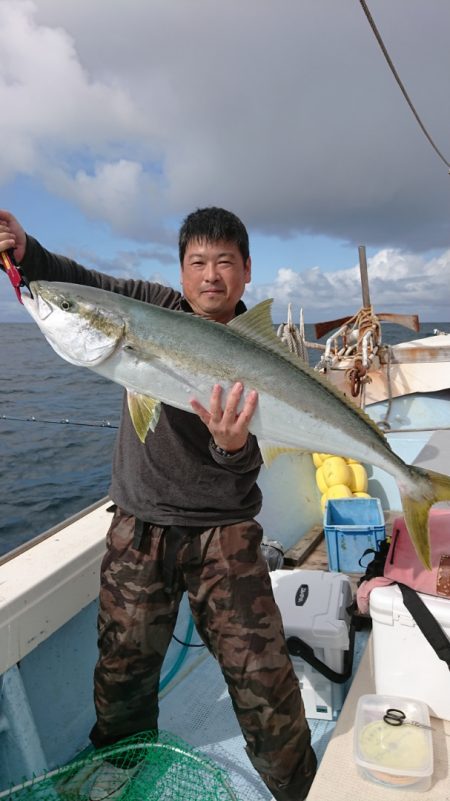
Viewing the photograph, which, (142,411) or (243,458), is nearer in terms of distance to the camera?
(142,411)

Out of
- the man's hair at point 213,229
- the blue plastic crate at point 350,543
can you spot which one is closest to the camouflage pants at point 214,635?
the man's hair at point 213,229

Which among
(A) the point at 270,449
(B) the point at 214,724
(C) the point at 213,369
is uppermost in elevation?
(C) the point at 213,369

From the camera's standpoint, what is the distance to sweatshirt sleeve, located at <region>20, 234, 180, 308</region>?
297 cm

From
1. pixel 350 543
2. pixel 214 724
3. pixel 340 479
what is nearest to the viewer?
pixel 214 724

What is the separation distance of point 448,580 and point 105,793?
2.12m

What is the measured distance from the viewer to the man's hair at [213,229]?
10.3 feet

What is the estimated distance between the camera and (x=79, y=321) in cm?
258

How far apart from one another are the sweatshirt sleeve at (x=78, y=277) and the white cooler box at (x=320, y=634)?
229 centimetres

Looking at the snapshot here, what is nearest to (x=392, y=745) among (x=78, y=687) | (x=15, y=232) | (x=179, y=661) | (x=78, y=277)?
(x=78, y=687)

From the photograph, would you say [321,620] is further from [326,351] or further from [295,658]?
[326,351]

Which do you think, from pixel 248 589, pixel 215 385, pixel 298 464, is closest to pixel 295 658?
pixel 248 589

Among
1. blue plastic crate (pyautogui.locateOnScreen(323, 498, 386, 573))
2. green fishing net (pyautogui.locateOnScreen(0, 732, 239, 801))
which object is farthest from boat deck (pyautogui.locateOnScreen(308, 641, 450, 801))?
blue plastic crate (pyautogui.locateOnScreen(323, 498, 386, 573))

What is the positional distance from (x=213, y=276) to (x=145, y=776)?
2781mm

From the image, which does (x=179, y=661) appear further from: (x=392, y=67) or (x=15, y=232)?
(x=392, y=67)
